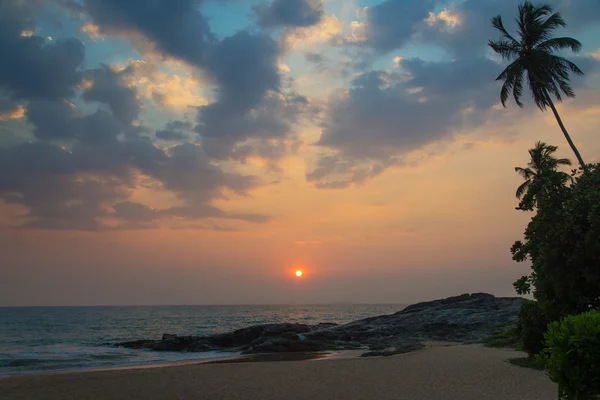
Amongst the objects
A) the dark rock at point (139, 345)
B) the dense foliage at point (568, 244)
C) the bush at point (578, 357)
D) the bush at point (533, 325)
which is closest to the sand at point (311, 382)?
the bush at point (533, 325)

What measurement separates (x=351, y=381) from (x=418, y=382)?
282 cm

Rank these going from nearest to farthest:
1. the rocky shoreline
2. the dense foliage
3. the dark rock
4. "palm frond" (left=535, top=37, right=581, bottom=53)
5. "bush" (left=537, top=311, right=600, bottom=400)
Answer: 1. "bush" (left=537, top=311, right=600, bottom=400)
2. the dense foliage
3. "palm frond" (left=535, top=37, right=581, bottom=53)
4. the rocky shoreline
5. the dark rock

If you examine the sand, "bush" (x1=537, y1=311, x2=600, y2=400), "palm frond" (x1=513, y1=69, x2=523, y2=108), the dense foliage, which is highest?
"palm frond" (x1=513, y1=69, x2=523, y2=108)

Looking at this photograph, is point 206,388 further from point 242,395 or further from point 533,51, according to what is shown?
point 533,51

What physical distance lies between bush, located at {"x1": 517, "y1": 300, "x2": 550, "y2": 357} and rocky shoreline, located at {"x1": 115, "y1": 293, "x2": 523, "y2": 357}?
13.6m

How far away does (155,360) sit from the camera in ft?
110

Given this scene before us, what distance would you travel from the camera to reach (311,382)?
18953 millimetres

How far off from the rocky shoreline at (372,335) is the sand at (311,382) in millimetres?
9545

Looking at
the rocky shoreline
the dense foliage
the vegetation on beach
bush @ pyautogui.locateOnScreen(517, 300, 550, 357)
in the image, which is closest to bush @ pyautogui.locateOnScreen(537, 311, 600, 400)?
the vegetation on beach

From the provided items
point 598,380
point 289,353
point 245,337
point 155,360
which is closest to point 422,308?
point 245,337

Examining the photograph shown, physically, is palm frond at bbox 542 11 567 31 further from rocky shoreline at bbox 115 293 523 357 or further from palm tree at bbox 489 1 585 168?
rocky shoreline at bbox 115 293 523 357

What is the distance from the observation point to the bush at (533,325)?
18.1 meters

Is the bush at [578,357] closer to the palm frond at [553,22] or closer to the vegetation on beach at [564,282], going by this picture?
the vegetation on beach at [564,282]

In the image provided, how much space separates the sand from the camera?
16109 millimetres
